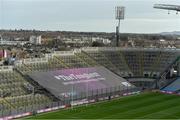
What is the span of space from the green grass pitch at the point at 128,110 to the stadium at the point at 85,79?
0.72 m

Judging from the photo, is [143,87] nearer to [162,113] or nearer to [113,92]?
[113,92]

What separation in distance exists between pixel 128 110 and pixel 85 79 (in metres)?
17.6

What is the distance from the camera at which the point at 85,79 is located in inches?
3314

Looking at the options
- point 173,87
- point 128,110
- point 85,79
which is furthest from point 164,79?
point 128,110

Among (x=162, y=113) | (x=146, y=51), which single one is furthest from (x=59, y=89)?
(x=146, y=51)

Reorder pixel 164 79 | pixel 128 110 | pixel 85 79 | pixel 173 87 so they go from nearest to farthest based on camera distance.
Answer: pixel 128 110
pixel 85 79
pixel 173 87
pixel 164 79

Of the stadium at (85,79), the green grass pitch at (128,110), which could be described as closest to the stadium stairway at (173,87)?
the stadium at (85,79)

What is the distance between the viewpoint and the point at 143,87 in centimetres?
9612

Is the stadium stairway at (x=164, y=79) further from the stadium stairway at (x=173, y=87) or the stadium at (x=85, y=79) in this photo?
the stadium stairway at (x=173, y=87)

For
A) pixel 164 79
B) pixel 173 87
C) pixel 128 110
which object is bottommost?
pixel 173 87

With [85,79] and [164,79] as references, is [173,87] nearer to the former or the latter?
[164,79]

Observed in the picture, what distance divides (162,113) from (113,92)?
1867cm

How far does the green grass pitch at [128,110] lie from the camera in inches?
2454

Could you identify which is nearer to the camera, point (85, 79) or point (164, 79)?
point (85, 79)
